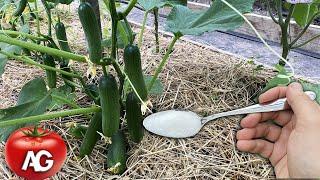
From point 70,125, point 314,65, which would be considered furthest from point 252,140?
point 314,65

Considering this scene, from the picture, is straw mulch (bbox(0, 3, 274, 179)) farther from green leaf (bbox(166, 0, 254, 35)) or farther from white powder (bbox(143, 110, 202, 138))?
green leaf (bbox(166, 0, 254, 35))

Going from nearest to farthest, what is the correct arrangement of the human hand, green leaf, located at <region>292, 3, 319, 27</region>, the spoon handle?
the human hand, the spoon handle, green leaf, located at <region>292, 3, 319, 27</region>

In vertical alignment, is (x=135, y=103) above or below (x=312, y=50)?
above

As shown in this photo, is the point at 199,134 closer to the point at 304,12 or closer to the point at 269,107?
Answer: the point at 269,107

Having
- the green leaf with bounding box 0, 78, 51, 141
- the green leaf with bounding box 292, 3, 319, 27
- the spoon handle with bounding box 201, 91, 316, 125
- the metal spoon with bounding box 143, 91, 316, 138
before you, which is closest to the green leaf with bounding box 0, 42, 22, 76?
the green leaf with bounding box 0, 78, 51, 141

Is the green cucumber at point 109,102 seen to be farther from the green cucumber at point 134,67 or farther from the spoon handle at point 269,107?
the spoon handle at point 269,107

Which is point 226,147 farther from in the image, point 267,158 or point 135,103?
point 135,103
